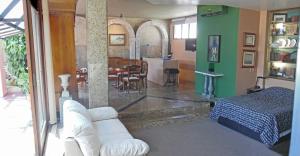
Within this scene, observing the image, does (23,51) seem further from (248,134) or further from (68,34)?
(248,134)

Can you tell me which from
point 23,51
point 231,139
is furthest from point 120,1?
point 231,139

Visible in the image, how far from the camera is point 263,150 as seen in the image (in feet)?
12.4

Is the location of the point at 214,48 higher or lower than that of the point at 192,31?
lower

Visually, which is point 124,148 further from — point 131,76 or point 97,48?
point 131,76

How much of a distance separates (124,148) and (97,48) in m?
1.84

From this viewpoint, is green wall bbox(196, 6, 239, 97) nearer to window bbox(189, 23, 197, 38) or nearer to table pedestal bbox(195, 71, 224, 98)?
table pedestal bbox(195, 71, 224, 98)

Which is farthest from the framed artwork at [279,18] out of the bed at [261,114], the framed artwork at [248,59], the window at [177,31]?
the window at [177,31]

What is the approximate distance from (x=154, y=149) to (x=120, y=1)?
180 inches

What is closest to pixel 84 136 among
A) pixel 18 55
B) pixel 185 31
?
pixel 18 55

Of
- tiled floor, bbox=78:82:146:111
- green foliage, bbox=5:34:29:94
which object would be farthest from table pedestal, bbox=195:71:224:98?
green foliage, bbox=5:34:29:94

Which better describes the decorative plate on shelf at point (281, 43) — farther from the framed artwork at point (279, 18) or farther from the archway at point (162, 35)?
the archway at point (162, 35)

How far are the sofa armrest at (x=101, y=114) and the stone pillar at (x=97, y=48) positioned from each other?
289 mm

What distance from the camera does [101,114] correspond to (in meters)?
3.75

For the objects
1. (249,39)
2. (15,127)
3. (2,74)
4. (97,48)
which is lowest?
(15,127)
